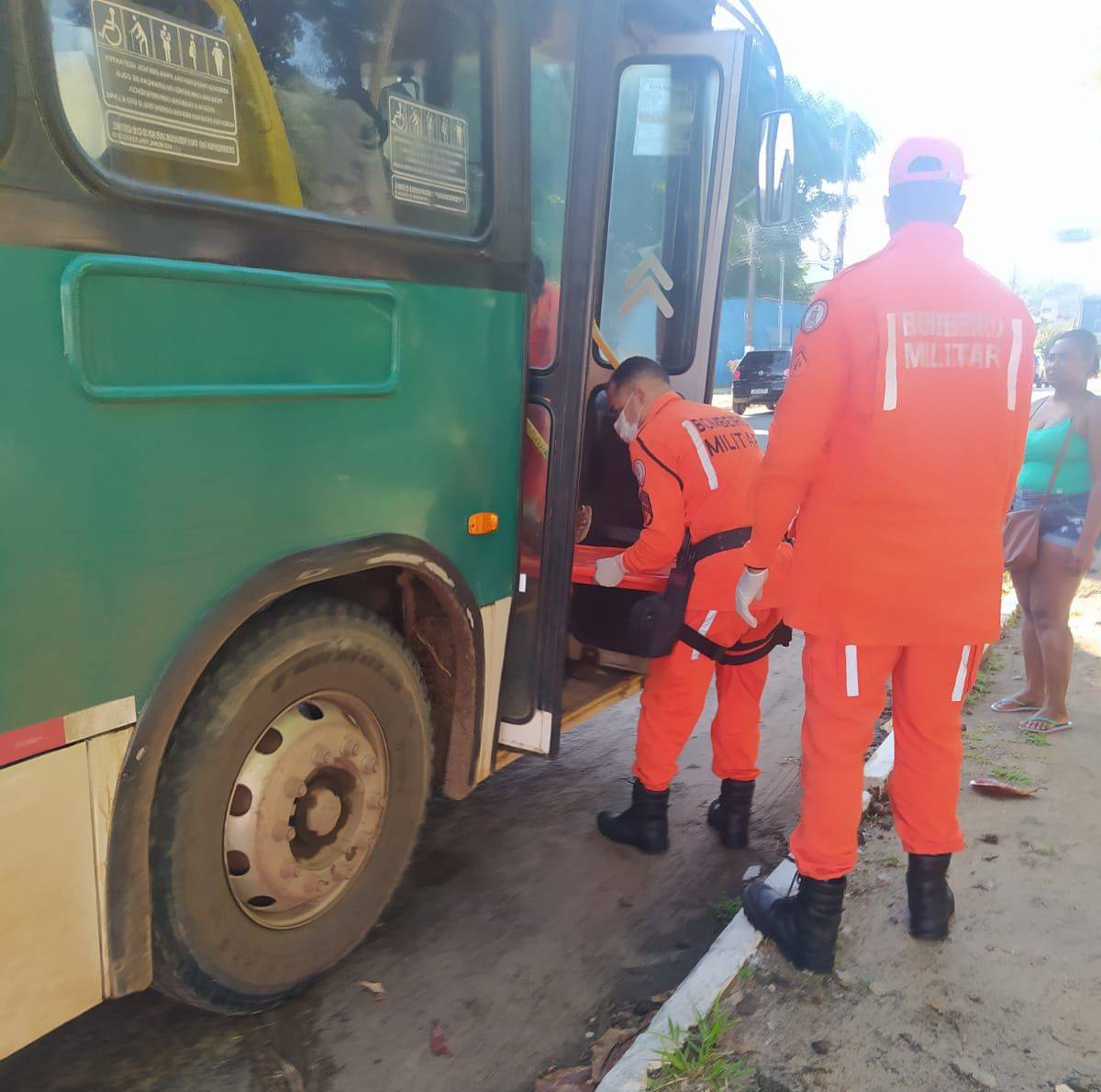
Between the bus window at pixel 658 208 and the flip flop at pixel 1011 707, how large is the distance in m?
2.40

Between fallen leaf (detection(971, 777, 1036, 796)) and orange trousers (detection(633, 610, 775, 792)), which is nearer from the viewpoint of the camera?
orange trousers (detection(633, 610, 775, 792))

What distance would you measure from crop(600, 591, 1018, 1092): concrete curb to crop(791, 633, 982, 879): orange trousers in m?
0.29

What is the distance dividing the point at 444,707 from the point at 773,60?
2.72 metres

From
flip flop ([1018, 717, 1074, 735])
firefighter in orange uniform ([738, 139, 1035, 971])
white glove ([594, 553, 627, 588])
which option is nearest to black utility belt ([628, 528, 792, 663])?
white glove ([594, 553, 627, 588])

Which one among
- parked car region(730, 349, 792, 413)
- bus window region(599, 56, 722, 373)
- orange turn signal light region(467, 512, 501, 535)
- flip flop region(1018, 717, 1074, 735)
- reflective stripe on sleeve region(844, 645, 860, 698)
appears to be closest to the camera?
reflective stripe on sleeve region(844, 645, 860, 698)

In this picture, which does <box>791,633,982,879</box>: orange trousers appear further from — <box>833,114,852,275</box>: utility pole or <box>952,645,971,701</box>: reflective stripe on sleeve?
<box>833,114,852,275</box>: utility pole

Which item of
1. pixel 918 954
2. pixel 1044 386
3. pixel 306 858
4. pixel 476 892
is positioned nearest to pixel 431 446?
pixel 306 858

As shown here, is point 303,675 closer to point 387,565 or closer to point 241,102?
point 387,565

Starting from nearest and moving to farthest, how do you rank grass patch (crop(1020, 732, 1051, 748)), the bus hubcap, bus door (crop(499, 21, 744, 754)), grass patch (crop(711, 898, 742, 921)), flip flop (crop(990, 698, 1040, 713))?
the bus hubcap → bus door (crop(499, 21, 744, 754)) → grass patch (crop(711, 898, 742, 921)) → grass patch (crop(1020, 732, 1051, 748)) → flip flop (crop(990, 698, 1040, 713))

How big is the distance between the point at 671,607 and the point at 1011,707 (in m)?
2.53

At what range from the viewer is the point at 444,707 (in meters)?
3.03

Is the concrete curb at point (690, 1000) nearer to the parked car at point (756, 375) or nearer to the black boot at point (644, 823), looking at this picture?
the black boot at point (644, 823)

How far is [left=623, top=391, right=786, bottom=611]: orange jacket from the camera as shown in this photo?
3.25 m

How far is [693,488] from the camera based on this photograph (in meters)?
3.30
